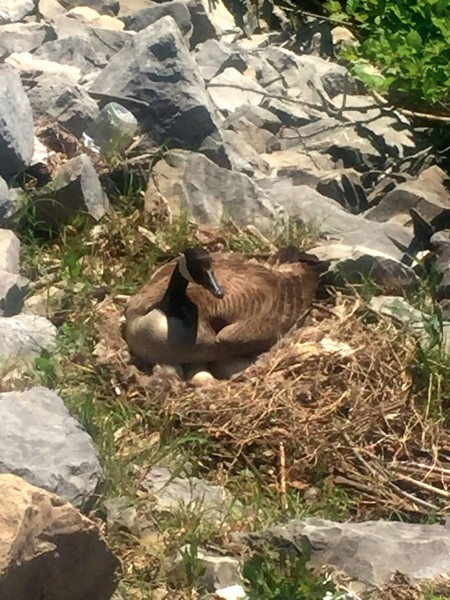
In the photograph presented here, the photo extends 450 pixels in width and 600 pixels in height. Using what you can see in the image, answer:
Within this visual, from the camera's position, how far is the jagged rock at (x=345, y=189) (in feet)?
23.3

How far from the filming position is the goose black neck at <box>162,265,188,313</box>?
572 cm

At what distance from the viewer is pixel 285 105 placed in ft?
26.5

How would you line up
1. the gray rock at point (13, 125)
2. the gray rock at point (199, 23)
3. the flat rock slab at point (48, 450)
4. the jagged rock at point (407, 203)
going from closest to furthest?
the flat rock slab at point (48, 450), the gray rock at point (13, 125), the jagged rock at point (407, 203), the gray rock at point (199, 23)

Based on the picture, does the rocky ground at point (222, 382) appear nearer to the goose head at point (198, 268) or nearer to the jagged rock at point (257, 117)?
the jagged rock at point (257, 117)

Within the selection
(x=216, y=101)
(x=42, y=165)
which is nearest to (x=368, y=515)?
(x=42, y=165)

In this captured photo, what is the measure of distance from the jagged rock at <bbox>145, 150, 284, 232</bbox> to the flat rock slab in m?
2.31

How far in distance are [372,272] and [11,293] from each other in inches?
68.5

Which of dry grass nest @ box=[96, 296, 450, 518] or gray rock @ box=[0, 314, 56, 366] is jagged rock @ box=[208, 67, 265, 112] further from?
gray rock @ box=[0, 314, 56, 366]

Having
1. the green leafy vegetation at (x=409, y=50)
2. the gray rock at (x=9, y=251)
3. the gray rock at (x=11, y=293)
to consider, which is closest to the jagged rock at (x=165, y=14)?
the green leafy vegetation at (x=409, y=50)

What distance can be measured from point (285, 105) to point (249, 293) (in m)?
2.45

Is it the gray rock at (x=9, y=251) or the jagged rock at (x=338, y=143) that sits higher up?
the gray rock at (x=9, y=251)

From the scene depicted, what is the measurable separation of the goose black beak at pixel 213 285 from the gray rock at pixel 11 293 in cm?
84

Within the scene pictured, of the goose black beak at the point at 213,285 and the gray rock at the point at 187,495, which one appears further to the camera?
the goose black beak at the point at 213,285

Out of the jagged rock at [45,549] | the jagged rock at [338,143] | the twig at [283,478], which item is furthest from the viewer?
the jagged rock at [338,143]
